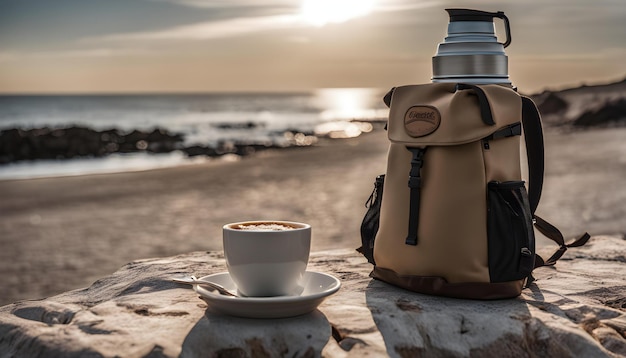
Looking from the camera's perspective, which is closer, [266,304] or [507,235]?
[266,304]

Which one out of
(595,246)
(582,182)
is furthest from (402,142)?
(582,182)

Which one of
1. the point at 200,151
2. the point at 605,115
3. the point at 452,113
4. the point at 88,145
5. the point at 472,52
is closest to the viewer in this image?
the point at 452,113

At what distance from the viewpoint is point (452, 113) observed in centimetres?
240

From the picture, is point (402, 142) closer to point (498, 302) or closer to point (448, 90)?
point (448, 90)

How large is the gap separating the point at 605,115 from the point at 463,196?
22.3 metres

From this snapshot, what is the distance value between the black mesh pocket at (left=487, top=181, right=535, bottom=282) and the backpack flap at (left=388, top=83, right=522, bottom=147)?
0.68ft

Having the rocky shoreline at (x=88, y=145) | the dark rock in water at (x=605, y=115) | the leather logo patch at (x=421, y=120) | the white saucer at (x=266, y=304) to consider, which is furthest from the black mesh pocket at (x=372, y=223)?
the dark rock in water at (x=605, y=115)

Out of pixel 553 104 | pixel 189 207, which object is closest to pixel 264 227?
pixel 189 207

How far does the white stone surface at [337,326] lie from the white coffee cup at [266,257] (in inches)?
5.1

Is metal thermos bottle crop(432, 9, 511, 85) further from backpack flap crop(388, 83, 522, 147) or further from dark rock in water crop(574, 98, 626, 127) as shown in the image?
dark rock in water crop(574, 98, 626, 127)

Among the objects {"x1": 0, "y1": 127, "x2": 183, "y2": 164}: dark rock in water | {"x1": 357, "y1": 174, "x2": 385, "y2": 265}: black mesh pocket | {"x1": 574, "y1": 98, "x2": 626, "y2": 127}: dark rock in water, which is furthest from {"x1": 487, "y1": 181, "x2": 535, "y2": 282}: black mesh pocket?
{"x1": 574, "y1": 98, "x2": 626, "y2": 127}: dark rock in water

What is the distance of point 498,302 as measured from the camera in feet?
7.96

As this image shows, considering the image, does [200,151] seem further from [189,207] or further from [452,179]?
[452,179]

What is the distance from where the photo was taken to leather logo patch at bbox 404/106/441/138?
244 centimetres
